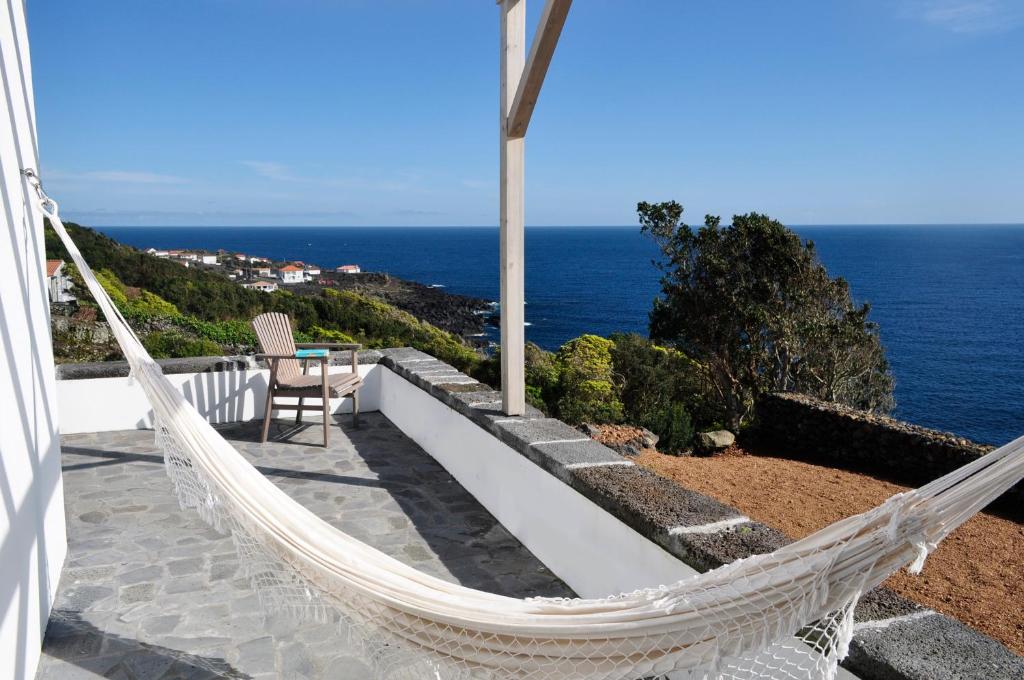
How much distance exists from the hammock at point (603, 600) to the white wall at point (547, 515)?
0.43 m

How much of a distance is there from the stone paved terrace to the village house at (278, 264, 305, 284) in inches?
1556

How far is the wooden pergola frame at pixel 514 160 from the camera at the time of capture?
2.58 metres

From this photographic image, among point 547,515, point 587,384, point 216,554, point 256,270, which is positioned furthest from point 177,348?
point 256,270

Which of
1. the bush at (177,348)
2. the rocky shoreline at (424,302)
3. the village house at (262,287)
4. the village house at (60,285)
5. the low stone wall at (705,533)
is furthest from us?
the rocky shoreline at (424,302)

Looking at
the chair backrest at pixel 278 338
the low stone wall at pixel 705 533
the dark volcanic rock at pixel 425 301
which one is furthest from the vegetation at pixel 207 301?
the dark volcanic rock at pixel 425 301

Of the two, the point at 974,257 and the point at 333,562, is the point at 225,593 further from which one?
the point at 974,257

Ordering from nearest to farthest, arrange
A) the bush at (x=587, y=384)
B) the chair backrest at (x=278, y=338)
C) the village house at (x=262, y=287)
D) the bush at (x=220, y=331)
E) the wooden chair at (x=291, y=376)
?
the wooden chair at (x=291, y=376), the chair backrest at (x=278, y=338), the bush at (x=587, y=384), the bush at (x=220, y=331), the village house at (x=262, y=287)

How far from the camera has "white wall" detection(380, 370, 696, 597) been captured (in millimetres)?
1979

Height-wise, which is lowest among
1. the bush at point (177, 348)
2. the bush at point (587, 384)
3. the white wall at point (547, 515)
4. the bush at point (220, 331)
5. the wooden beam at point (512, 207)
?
the bush at point (587, 384)

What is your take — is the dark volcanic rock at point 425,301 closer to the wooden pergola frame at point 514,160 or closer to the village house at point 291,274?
the village house at point 291,274

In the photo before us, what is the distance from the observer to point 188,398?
424cm

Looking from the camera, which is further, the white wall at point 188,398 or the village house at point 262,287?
the village house at point 262,287

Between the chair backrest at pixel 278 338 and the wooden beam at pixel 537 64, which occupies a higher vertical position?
the wooden beam at pixel 537 64

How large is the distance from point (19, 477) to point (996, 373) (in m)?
35.4
